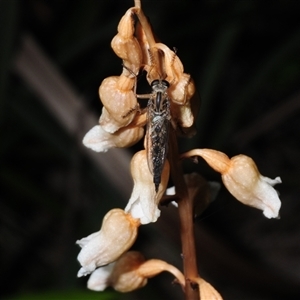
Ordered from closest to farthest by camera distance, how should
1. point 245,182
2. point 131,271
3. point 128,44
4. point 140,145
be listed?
point 128,44 → point 245,182 → point 131,271 → point 140,145

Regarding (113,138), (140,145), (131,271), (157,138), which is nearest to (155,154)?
(157,138)

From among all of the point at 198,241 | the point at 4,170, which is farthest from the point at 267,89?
the point at 198,241

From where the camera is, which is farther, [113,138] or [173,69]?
[113,138]

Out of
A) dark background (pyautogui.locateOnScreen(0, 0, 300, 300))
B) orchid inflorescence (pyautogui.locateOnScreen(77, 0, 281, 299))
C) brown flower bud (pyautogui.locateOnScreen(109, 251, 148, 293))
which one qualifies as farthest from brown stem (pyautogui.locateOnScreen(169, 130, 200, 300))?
dark background (pyautogui.locateOnScreen(0, 0, 300, 300))

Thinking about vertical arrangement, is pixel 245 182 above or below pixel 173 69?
below

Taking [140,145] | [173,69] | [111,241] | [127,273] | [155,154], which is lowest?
[140,145]

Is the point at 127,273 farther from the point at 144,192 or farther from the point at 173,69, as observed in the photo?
the point at 173,69

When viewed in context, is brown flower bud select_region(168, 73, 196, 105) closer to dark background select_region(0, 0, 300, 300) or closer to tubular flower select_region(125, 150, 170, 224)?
tubular flower select_region(125, 150, 170, 224)

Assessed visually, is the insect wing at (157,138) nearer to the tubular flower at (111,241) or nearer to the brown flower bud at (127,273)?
the tubular flower at (111,241)

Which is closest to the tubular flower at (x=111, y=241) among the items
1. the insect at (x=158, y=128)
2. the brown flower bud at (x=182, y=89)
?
the insect at (x=158, y=128)
